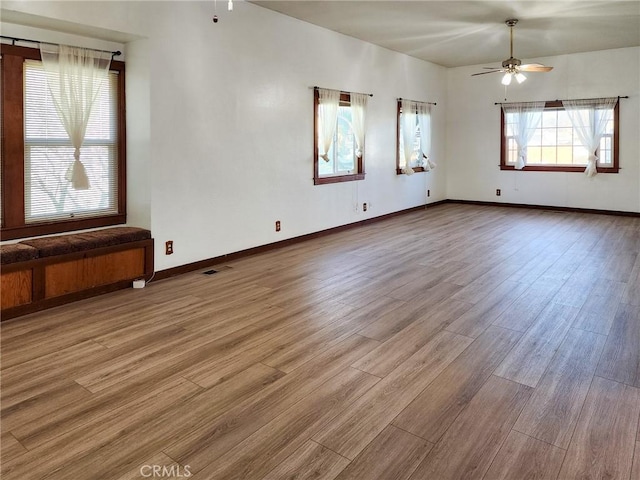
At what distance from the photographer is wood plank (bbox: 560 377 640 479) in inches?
76.6

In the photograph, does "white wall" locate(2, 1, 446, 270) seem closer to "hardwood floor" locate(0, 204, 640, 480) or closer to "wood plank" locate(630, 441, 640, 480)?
"hardwood floor" locate(0, 204, 640, 480)

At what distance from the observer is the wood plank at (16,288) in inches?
143

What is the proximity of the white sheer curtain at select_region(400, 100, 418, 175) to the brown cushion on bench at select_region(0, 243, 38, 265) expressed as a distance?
631cm

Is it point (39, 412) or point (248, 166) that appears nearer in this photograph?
point (39, 412)

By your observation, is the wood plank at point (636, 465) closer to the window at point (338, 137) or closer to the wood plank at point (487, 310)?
the wood plank at point (487, 310)

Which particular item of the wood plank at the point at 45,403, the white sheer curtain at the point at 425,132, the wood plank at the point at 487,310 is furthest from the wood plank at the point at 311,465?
the white sheer curtain at the point at 425,132

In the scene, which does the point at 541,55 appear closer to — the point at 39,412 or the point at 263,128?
the point at 263,128

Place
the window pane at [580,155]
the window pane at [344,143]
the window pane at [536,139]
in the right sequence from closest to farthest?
the window pane at [344,143], the window pane at [580,155], the window pane at [536,139]

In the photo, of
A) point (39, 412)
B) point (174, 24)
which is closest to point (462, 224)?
point (174, 24)

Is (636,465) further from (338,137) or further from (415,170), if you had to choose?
(415,170)

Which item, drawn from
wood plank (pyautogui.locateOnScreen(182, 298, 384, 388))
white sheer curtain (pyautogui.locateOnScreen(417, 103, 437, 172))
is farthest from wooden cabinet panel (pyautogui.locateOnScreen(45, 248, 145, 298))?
white sheer curtain (pyautogui.locateOnScreen(417, 103, 437, 172))

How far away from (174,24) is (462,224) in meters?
5.22

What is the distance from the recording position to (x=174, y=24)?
4.67 meters
